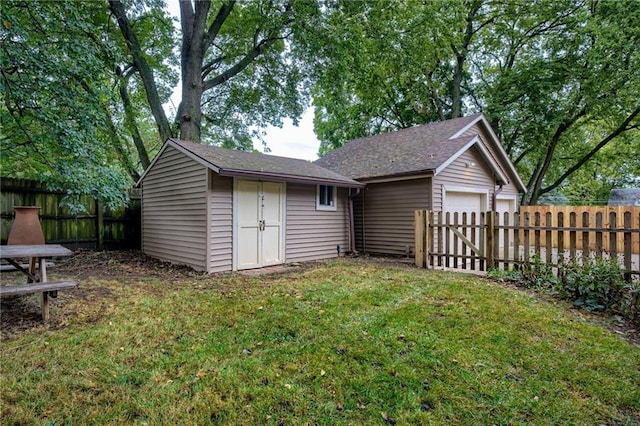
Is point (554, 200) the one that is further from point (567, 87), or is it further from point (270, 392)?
point (270, 392)

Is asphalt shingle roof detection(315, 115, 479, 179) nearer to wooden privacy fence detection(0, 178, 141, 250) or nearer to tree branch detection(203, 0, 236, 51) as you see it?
tree branch detection(203, 0, 236, 51)

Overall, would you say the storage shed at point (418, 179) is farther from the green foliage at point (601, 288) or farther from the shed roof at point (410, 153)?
the green foliage at point (601, 288)

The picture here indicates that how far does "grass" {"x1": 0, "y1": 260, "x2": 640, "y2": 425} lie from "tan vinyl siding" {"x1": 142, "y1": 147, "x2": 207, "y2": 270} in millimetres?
2810

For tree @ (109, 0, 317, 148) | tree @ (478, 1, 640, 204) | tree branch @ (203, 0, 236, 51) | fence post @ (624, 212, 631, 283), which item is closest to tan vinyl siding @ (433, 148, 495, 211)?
fence post @ (624, 212, 631, 283)

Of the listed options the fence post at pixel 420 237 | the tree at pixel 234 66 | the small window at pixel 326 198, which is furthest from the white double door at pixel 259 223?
the tree at pixel 234 66

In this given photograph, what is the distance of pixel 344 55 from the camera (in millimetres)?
11500

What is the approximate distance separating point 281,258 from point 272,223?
0.98m

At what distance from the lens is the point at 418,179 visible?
9836 millimetres

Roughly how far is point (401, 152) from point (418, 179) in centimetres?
219

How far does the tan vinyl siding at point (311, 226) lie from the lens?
903cm

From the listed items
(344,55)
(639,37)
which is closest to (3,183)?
(344,55)

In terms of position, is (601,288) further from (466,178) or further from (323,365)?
(466,178)

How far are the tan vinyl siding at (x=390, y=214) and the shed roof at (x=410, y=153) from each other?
48 cm

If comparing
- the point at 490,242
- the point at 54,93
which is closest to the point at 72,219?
the point at 54,93
